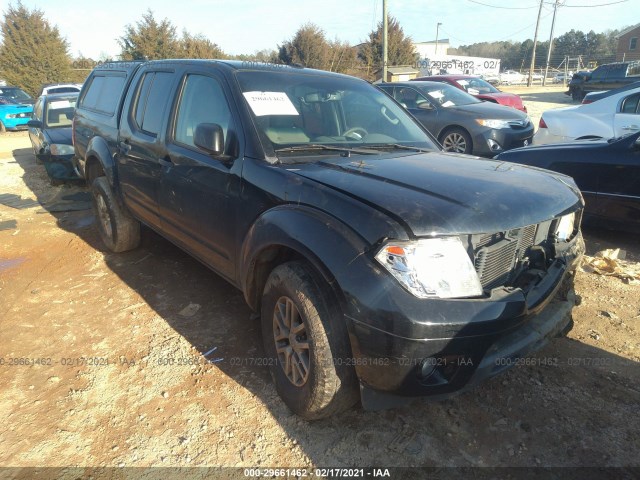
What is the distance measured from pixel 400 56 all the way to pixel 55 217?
34.9 meters

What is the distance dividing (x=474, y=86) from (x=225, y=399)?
38.8ft

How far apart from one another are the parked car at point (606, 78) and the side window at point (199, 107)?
1932 centimetres

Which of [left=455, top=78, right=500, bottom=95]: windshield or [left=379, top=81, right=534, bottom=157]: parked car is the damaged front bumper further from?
[left=455, top=78, right=500, bottom=95]: windshield

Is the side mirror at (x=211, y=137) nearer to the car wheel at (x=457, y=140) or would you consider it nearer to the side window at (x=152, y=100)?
the side window at (x=152, y=100)

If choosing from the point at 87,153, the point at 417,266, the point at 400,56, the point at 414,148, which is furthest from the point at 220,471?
the point at 400,56

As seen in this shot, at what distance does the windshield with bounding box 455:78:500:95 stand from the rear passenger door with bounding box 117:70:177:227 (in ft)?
32.5

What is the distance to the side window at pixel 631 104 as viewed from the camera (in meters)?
7.02

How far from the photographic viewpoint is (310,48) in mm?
32406

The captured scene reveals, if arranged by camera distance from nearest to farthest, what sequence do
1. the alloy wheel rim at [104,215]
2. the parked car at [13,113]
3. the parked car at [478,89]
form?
the alloy wheel rim at [104,215], the parked car at [478,89], the parked car at [13,113]

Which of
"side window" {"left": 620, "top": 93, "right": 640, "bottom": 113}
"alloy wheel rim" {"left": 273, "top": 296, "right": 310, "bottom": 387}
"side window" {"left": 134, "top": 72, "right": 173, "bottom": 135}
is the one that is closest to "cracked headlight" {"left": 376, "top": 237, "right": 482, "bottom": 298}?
"alloy wheel rim" {"left": 273, "top": 296, "right": 310, "bottom": 387}

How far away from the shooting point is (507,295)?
2074 millimetres

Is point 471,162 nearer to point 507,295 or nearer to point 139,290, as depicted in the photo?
point 507,295

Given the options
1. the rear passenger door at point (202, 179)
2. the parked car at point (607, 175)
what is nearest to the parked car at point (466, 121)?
the parked car at point (607, 175)

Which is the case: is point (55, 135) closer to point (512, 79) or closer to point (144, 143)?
point (144, 143)
